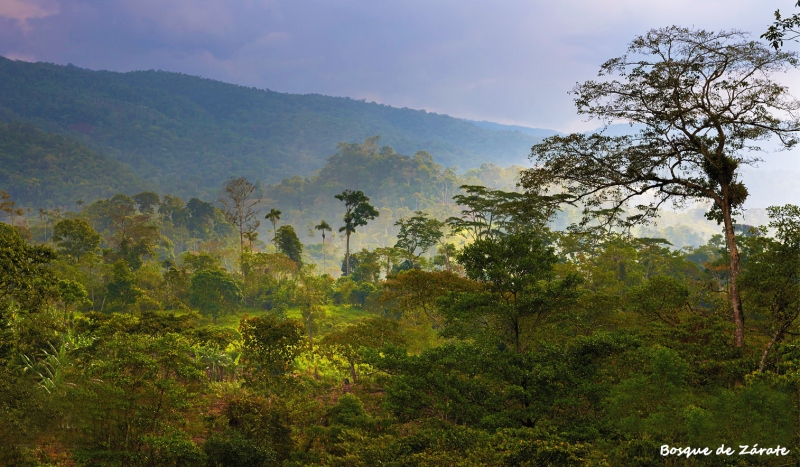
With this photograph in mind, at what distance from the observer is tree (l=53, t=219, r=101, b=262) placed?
36.8 m

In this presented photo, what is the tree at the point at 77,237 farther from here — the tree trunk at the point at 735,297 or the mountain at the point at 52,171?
the mountain at the point at 52,171

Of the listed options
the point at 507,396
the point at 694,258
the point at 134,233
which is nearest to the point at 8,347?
the point at 507,396

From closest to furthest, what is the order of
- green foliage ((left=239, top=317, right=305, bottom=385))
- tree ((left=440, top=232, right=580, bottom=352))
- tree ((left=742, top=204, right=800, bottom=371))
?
tree ((left=742, top=204, right=800, bottom=371)) < tree ((left=440, top=232, right=580, bottom=352)) < green foliage ((left=239, top=317, right=305, bottom=385))

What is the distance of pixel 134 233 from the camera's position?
4969cm

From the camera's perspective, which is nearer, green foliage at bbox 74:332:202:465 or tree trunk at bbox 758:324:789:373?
green foliage at bbox 74:332:202:465

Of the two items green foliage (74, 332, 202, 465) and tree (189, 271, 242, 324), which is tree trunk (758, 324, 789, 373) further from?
tree (189, 271, 242, 324)

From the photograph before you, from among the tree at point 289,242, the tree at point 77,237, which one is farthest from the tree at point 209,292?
the tree at point 289,242

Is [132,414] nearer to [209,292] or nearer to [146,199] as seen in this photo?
[209,292]

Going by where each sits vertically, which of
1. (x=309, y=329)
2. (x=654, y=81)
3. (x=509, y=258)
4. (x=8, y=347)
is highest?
(x=654, y=81)

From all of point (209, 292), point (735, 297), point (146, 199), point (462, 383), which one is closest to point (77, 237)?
point (209, 292)

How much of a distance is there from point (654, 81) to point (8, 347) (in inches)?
696

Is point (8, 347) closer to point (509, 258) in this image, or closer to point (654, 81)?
point (509, 258)

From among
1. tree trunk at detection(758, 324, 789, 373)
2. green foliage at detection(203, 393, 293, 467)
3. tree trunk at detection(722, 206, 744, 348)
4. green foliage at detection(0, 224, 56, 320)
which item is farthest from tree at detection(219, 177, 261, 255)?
tree trunk at detection(758, 324, 789, 373)

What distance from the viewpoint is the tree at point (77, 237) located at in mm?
36750
